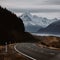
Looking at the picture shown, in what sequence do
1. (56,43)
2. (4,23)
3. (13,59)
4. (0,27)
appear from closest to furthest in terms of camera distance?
1. (13,59)
2. (56,43)
3. (0,27)
4. (4,23)

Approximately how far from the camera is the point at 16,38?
391ft

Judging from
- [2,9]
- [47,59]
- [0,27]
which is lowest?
[47,59]

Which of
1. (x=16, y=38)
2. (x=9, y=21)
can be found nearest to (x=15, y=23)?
(x=9, y=21)

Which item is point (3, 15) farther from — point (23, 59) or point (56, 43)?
point (23, 59)

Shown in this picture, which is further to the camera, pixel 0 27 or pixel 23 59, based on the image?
pixel 0 27

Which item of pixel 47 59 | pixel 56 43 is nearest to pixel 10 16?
pixel 56 43

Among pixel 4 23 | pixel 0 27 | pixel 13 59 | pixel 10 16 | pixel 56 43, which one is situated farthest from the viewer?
pixel 10 16

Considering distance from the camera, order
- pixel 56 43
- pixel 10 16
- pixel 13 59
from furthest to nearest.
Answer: pixel 10 16, pixel 56 43, pixel 13 59

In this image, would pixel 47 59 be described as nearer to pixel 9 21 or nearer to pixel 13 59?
pixel 13 59

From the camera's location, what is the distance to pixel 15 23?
132250 millimetres

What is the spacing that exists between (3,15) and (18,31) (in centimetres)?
971

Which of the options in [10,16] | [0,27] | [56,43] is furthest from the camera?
[10,16]

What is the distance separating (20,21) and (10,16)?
5369 millimetres

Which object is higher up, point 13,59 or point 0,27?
point 0,27
